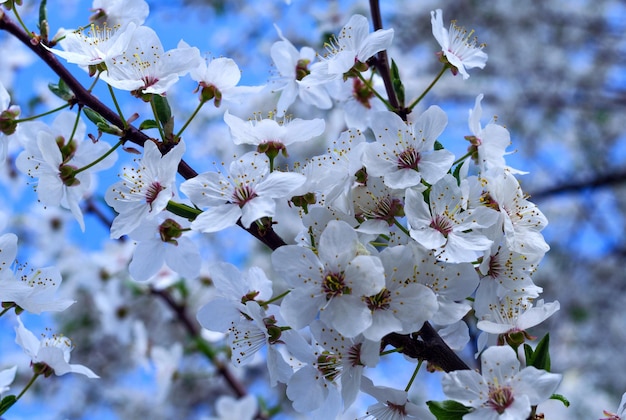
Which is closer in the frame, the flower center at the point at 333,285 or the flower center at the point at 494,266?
the flower center at the point at 333,285

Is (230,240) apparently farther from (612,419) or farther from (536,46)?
(612,419)

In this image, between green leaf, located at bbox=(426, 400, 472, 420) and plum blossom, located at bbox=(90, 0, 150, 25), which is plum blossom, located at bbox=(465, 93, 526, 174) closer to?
green leaf, located at bbox=(426, 400, 472, 420)

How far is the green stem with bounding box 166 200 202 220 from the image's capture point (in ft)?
3.54

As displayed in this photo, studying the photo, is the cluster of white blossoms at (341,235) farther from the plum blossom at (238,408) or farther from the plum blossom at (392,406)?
the plum blossom at (238,408)

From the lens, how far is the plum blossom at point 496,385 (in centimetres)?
97

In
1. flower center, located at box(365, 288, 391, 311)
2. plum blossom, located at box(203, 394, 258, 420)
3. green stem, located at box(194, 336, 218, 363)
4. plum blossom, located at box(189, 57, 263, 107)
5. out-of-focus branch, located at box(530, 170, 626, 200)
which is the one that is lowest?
out-of-focus branch, located at box(530, 170, 626, 200)

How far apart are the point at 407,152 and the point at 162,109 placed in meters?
0.41

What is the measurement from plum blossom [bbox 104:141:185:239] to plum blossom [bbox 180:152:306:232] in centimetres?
5

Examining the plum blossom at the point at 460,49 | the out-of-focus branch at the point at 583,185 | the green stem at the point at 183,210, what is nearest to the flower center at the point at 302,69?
the plum blossom at the point at 460,49

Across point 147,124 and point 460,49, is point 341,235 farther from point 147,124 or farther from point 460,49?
point 460,49

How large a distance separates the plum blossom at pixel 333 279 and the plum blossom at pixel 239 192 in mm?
79

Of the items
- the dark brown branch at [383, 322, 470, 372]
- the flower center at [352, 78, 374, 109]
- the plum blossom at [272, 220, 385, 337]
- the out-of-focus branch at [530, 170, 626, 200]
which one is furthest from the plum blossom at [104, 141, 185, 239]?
the out-of-focus branch at [530, 170, 626, 200]

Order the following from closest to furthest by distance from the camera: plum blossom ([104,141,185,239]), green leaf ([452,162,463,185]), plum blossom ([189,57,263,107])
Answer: plum blossom ([104,141,185,239]) → green leaf ([452,162,463,185]) → plum blossom ([189,57,263,107])

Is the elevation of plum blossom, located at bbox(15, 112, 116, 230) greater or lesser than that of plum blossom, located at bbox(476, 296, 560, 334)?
greater
